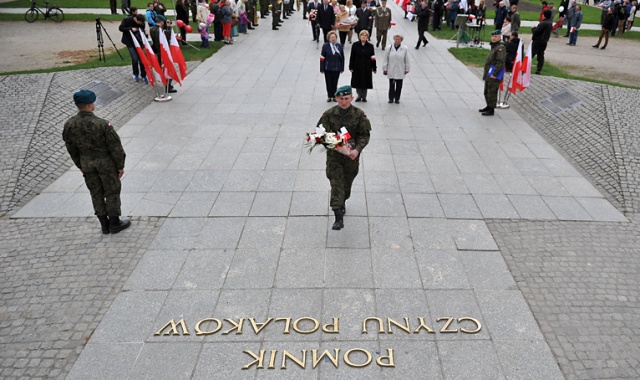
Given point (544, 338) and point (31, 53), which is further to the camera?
point (31, 53)

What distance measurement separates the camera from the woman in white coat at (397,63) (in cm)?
1184

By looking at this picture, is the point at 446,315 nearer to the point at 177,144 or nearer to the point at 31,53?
the point at 177,144

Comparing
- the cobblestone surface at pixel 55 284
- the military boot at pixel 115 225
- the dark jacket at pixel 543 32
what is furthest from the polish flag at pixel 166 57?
the dark jacket at pixel 543 32

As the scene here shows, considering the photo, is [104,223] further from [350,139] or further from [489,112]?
[489,112]

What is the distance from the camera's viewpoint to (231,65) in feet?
53.8

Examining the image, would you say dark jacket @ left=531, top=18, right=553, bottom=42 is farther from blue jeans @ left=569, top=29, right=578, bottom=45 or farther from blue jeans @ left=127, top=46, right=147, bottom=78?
blue jeans @ left=127, top=46, right=147, bottom=78

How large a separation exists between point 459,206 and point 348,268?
2444mm

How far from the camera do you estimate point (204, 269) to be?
5.71 meters

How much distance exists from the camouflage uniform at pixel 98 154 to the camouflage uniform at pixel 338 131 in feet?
8.98

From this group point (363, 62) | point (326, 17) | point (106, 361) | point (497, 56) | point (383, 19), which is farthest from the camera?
point (326, 17)

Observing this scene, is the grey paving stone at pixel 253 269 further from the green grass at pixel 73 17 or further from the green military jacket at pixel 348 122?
the green grass at pixel 73 17

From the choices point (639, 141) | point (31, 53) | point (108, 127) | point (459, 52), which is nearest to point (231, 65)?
point (31, 53)

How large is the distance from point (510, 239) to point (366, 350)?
2.99m

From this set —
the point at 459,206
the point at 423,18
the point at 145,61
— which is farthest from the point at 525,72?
the point at 145,61
